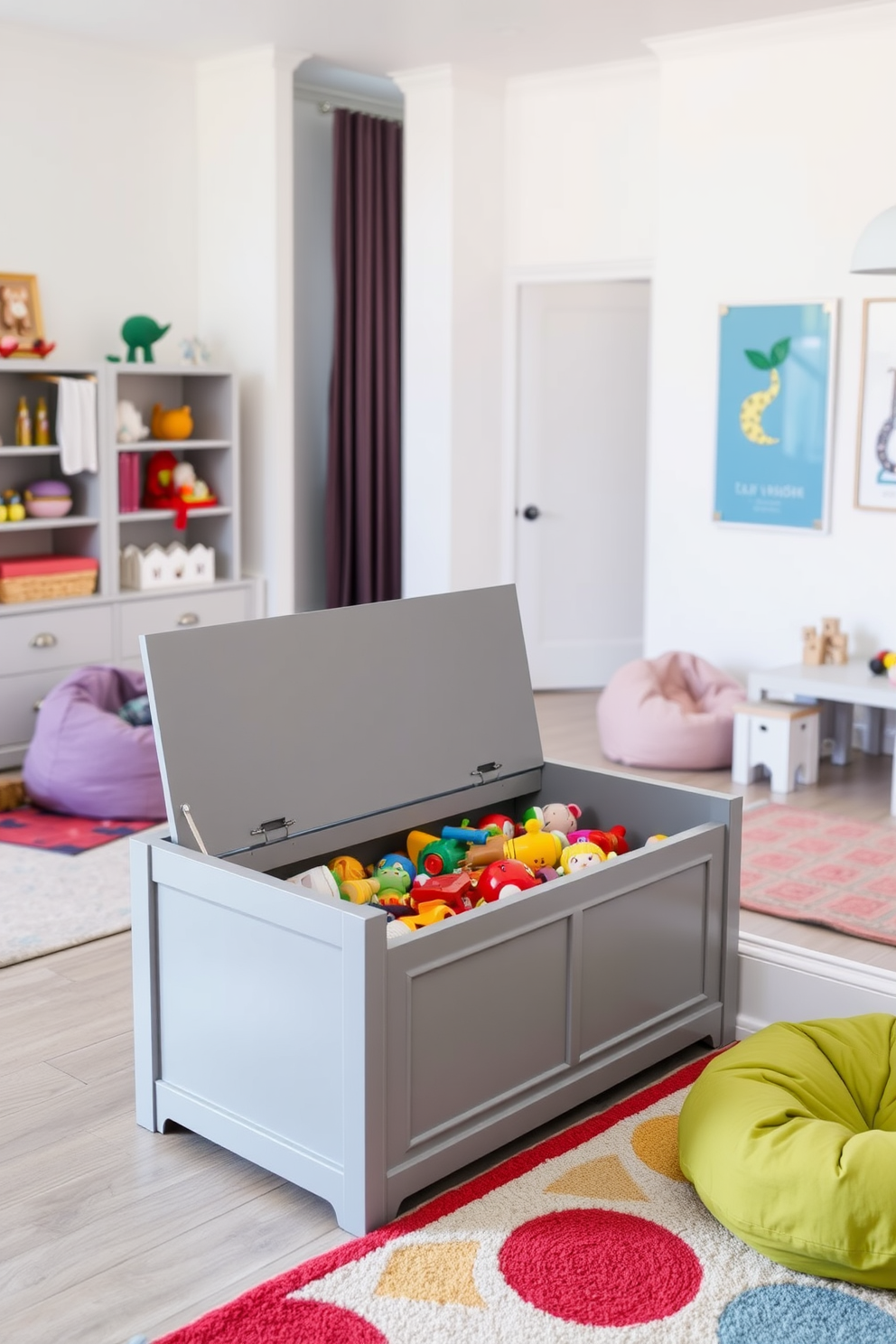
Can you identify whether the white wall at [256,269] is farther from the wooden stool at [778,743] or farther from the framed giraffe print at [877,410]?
the framed giraffe print at [877,410]

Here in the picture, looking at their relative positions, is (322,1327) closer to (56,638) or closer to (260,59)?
(56,638)

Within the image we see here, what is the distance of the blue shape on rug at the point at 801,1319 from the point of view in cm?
196

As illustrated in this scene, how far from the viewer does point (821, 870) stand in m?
3.96

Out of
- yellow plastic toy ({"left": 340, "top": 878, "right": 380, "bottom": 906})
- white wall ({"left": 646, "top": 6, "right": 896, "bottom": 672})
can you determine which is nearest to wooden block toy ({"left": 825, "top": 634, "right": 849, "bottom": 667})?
white wall ({"left": 646, "top": 6, "right": 896, "bottom": 672})

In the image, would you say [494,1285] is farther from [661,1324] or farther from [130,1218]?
[130,1218]

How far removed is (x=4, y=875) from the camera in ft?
13.2

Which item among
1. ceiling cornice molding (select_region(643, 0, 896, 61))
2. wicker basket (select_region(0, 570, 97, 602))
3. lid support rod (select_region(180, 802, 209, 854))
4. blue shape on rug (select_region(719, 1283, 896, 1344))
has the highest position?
ceiling cornice molding (select_region(643, 0, 896, 61))

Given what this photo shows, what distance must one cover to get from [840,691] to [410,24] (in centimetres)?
297

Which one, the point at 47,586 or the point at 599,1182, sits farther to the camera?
the point at 47,586

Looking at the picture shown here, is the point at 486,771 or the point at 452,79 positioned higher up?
the point at 452,79

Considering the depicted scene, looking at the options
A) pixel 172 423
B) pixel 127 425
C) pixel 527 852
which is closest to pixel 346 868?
pixel 527 852

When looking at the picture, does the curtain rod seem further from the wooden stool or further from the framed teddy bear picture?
the wooden stool

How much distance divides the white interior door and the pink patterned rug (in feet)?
6.96

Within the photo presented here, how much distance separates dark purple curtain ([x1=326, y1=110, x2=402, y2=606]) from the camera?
21.2 feet
